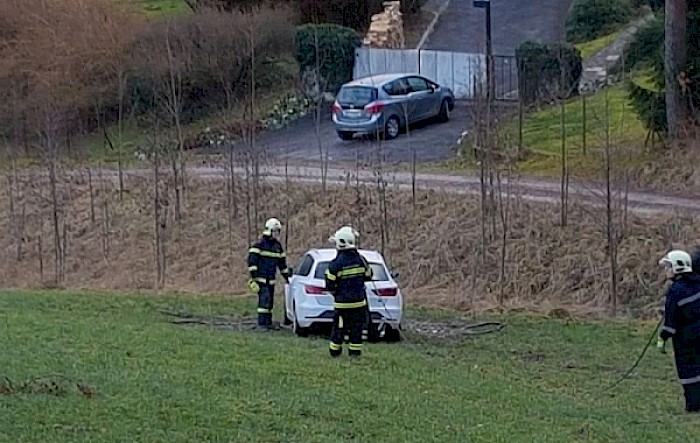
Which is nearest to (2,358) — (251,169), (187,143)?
(251,169)

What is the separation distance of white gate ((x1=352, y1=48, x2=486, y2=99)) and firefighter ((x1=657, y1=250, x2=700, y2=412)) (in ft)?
103

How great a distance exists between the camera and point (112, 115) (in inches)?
1937

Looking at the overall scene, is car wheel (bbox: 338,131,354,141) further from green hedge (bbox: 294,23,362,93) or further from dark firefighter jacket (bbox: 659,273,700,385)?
dark firefighter jacket (bbox: 659,273,700,385)

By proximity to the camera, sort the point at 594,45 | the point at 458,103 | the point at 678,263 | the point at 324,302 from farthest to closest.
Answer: the point at 594,45, the point at 458,103, the point at 324,302, the point at 678,263

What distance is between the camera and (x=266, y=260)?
21.0 metres

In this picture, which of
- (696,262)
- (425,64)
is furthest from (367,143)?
(696,262)

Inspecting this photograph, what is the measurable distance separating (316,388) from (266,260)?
7523 millimetres

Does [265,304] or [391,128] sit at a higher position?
[265,304]

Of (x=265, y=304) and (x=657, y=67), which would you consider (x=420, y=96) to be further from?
(x=265, y=304)

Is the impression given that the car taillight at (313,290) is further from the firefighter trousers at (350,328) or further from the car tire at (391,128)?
the car tire at (391,128)

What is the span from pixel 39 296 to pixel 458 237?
974cm

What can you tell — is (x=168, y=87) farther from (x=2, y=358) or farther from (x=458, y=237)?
(x=2, y=358)

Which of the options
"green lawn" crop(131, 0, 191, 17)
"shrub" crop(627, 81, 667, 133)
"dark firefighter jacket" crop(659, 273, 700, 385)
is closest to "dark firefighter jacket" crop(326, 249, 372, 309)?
"dark firefighter jacket" crop(659, 273, 700, 385)

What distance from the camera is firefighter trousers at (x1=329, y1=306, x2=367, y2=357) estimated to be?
55.5ft
